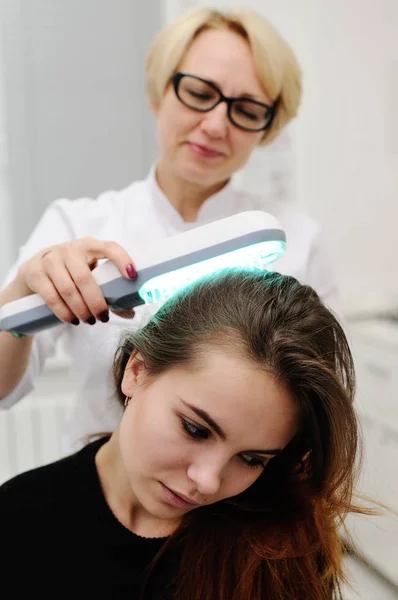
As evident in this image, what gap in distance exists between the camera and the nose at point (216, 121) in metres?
0.87

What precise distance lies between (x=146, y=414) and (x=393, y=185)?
67.8 inches

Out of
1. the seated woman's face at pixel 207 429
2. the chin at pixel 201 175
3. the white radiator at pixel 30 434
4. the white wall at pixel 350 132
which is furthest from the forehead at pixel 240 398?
the white wall at pixel 350 132

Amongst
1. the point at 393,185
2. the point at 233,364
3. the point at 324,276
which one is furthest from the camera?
the point at 393,185

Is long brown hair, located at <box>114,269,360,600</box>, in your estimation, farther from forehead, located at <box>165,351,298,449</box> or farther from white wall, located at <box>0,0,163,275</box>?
A: white wall, located at <box>0,0,163,275</box>

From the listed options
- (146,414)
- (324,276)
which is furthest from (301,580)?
(324,276)

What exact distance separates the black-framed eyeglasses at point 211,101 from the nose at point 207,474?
53 centimetres

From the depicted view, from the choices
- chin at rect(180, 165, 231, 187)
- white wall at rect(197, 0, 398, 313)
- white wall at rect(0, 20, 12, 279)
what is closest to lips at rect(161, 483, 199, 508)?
chin at rect(180, 165, 231, 187)

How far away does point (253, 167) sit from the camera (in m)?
1.87

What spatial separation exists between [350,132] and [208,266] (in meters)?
1.56

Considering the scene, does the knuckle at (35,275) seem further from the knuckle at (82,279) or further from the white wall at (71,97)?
the white wall at (71,97)

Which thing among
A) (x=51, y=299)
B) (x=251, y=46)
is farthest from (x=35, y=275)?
(x=251, y=46)

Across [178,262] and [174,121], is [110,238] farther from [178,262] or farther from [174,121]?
[178,262]

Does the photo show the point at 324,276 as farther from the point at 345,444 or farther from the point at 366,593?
the point at 366,593

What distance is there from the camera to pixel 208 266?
0.60 m
